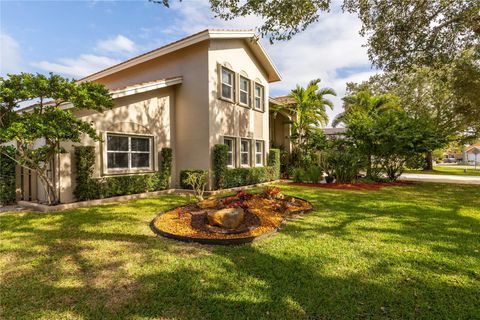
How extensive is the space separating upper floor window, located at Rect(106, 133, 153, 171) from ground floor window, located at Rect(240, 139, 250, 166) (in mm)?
5548

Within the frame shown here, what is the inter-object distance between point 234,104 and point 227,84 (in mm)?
1146

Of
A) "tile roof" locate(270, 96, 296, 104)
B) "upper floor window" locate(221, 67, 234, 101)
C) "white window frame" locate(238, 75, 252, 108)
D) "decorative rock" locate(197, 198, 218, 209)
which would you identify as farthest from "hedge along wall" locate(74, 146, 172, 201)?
"tile roof" locate(270, 96, 296, 104)

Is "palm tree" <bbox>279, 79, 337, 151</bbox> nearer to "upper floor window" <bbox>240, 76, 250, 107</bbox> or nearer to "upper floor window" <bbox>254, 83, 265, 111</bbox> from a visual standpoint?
"upper floor window" <bbox>254, 83, 265, 111</bbox>

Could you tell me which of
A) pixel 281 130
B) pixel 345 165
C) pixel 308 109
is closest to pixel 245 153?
pixel 308 109

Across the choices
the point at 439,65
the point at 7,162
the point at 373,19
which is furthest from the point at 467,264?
the point at 7,162

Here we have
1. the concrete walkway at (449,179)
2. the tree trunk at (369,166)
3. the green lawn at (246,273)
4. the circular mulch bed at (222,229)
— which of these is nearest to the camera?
the green lawn at (246,273)

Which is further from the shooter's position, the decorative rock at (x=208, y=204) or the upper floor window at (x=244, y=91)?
the upper floor window at (x=244, y=91)

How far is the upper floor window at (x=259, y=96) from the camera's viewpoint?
16172mm

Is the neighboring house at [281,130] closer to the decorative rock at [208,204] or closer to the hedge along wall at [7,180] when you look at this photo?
the decorative rock at [208,204]

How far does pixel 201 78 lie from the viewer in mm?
12062

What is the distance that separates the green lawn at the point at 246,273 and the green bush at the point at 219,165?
5695mm

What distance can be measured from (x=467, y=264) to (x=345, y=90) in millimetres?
45900

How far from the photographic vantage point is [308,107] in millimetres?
17359

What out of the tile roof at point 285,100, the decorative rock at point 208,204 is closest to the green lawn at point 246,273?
the decorative rock at point 208,204
